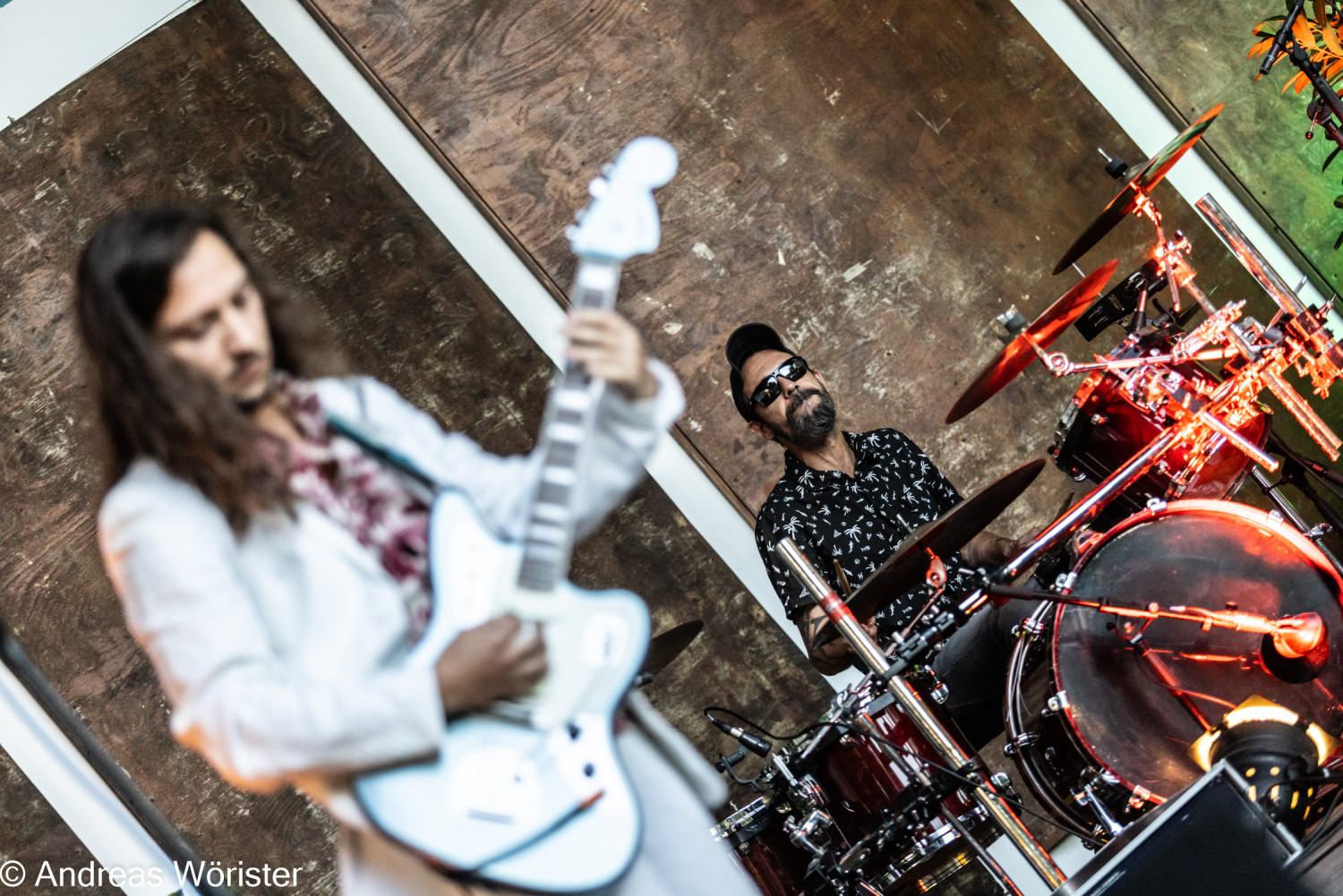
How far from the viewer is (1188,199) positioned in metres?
3.95

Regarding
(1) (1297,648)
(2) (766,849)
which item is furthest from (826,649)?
(1) (1297,648)

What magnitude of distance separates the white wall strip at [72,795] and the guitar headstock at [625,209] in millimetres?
2496

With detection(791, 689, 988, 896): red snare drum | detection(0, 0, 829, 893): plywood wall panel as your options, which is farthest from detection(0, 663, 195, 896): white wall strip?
detection(791, 689, 988, 896): red snare drum

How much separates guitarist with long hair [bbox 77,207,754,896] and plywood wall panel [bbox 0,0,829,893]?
89.5 inches

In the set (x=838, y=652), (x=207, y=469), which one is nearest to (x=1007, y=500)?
(x=838, y=652)

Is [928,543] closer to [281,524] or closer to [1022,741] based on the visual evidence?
[1022,741]

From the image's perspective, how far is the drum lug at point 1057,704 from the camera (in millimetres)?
2324

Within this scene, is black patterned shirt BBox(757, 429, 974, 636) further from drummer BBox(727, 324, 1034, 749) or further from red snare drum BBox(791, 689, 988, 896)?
red snare drum BBox(791, 689, 988, 896)

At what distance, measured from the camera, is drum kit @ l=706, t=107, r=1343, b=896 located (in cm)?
222

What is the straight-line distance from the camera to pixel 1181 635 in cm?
234

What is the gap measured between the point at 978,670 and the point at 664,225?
77.5 inches

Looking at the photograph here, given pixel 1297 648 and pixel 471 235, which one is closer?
pixel 1297 648

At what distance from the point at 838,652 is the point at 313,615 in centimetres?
194

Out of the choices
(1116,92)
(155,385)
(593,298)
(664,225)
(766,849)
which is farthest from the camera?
(1116,92)
